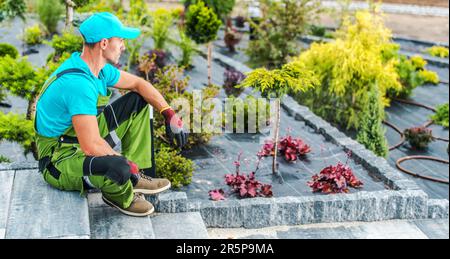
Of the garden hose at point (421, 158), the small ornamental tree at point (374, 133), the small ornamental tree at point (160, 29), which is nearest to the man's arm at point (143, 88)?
the small ornamental tree at point (374, 133)

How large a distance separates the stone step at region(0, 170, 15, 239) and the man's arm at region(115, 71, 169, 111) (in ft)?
3.85

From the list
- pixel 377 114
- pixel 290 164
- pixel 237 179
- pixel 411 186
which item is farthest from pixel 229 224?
pixel 377 114

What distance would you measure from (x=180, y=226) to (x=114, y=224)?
2.09ft

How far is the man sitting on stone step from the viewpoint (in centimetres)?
484

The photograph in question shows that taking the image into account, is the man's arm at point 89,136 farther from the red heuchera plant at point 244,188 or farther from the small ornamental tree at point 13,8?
the small ornamental tree at point 13,8

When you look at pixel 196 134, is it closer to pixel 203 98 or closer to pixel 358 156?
pixel 203 98

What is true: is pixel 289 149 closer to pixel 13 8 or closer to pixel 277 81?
pixel 277 81

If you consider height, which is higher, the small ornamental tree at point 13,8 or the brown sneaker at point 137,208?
the small ornamental tree at point 13,8

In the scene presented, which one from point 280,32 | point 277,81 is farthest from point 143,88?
point 280,32

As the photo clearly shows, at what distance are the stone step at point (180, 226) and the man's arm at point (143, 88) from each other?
0.95 metres

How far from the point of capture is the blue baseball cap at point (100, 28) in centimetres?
490

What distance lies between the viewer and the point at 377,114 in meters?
8.71
